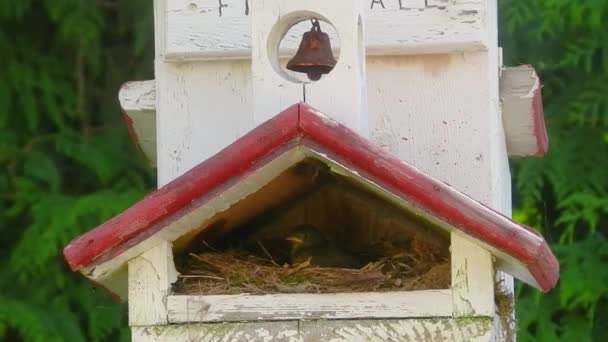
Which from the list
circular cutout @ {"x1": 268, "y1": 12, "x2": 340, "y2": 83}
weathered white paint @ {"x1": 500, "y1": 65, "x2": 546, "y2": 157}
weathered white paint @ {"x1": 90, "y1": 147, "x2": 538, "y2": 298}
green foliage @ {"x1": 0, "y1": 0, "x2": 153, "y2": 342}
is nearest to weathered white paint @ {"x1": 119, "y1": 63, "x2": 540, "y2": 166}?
weathered white paint @ {"x1": 500, "y1": 65, "x2": 546, "y2": 157}

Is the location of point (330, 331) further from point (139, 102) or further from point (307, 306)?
point (139, 102)

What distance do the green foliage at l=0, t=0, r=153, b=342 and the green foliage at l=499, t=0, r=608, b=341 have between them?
3.19ft

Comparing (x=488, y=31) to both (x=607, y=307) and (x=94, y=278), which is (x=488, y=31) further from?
(x=607, y=307)

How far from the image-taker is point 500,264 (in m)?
2.13

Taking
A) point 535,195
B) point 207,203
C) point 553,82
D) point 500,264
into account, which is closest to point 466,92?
point 500,264

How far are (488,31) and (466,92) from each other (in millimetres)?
107

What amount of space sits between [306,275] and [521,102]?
→ 619 mm

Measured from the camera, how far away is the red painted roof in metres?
2.01

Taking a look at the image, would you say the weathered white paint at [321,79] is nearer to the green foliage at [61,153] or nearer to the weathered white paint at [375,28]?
the weathered white paint at [375,28]

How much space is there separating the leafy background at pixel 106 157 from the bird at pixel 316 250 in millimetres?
1269

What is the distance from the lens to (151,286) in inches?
85.2

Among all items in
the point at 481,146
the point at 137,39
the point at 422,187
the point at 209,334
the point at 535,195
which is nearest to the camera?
the point at 422,187

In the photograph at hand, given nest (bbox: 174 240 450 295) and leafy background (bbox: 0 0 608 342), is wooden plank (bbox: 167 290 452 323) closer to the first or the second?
nest (bbox: 174 240 450 295)

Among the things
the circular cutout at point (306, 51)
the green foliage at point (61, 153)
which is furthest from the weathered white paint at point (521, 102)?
the green foliage at point (61, 153)
